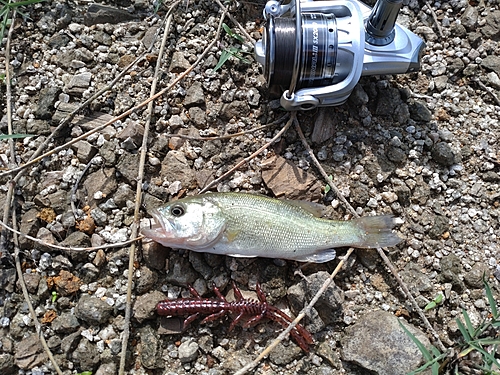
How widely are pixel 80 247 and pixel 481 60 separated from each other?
12.9ft

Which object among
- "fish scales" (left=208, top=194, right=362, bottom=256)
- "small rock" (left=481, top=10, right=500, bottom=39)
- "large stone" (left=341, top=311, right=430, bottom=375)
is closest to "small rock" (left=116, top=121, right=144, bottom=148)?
"fish scales" (left=208, top=194, right=362, bottom=256)

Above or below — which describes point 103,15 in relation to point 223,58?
above

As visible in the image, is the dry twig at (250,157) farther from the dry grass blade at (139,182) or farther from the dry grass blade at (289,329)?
the dry grass blade at (289,329)

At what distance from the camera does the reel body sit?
11.6ft

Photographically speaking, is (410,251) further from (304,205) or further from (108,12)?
(108,12)

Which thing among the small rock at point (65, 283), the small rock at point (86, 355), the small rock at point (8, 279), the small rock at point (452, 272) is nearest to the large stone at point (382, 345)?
the small rock at point (452, 272)

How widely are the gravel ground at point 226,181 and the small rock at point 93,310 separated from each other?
0.01m

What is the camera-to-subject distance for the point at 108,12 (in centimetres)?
431

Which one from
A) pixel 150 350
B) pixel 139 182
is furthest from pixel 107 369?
pixel 139 182

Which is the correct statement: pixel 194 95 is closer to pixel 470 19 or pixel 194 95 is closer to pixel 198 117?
pixel 198 117

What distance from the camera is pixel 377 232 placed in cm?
355

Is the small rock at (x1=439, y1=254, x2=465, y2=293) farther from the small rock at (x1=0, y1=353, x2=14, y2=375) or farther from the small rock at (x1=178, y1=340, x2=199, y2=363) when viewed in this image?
the small rock at (x1=0, y1=353, x2=14, y2=375)

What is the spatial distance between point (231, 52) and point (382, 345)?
8.76 ft

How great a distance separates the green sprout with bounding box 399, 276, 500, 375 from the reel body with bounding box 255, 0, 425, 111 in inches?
71.5
